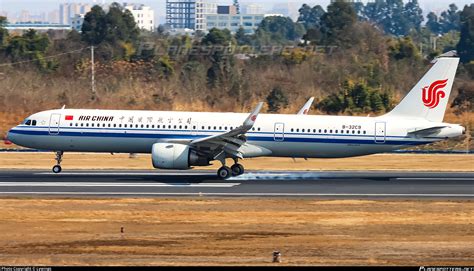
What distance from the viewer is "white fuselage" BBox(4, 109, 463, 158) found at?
47.3 meters

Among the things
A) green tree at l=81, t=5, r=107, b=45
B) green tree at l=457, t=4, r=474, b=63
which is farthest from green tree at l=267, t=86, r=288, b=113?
green tree at l=457, t=4, r=474, b=63

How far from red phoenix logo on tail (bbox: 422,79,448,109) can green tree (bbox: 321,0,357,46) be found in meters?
59.2

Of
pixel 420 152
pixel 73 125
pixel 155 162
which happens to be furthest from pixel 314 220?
pixel 420 152

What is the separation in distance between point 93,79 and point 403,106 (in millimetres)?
41640

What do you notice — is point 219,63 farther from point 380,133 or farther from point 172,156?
point 172,156

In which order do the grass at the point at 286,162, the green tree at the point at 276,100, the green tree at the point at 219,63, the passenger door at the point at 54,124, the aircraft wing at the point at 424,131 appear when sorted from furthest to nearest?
the green tree at the point at 219,63 < the green tree at the point at 276,100 < the grass at the point at 286,162 < the passenger door at the point at 54,124 < the aircraft wing at the point at 424,131

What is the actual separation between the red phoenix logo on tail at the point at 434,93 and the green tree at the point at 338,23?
59.2m

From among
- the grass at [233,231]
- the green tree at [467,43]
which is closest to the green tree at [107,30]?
the green tree at [467,43]

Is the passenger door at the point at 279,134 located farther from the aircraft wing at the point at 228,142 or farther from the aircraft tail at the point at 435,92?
the aircraft tail at the point at 435,92

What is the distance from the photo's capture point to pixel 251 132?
4741 centimetres

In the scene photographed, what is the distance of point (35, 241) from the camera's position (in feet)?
98.7

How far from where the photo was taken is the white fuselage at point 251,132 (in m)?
47.3

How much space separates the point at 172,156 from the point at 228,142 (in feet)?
9.29

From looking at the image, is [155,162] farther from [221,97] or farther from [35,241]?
[221,97]
